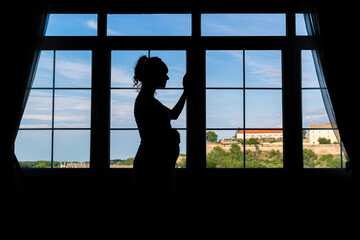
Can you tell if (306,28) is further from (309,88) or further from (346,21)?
(309,88)

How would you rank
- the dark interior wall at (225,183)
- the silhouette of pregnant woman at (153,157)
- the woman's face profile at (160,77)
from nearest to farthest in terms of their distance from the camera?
the silhouette of pregnant woman at (153,157), the woman's face profile at (160,77), the dark interior wall at (225,183)

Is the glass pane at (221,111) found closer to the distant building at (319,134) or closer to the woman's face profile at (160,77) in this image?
the distant building at (319,134)

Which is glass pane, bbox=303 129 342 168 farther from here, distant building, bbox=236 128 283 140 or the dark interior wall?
distant building, bbox=236 128 283 140

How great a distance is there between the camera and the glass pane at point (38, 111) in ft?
7.82

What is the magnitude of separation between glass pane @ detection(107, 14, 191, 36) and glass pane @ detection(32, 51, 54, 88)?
581 mm

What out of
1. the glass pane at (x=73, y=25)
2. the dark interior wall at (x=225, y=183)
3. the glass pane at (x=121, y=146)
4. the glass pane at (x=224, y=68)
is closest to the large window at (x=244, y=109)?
the glass pane at (x=224, y=68)

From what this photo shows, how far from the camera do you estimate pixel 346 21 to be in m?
2.17

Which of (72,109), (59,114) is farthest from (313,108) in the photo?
(59,114)

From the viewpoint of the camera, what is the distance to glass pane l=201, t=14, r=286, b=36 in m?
2.42

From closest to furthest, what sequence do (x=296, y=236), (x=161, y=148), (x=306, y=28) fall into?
(x=161, y=148) → (x=296, y=236) → (x=306, y=28)

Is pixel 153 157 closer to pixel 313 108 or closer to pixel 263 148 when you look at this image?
pixel 263 148

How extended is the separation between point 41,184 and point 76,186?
0.30 metres

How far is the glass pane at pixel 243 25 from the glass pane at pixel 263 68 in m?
0.19
